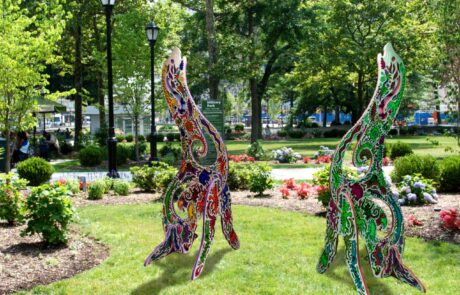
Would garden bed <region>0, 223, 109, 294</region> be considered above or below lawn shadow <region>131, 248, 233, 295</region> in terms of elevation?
above

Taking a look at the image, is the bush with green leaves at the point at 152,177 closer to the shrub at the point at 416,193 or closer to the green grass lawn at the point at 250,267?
the green grass lawn at the point at 250,267

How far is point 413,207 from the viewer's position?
9.48m

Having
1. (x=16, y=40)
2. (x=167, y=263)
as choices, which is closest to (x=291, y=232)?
(x=167, y=263)

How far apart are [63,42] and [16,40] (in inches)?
755

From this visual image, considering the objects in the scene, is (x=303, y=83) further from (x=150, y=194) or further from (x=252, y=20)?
(x=150, y=194)

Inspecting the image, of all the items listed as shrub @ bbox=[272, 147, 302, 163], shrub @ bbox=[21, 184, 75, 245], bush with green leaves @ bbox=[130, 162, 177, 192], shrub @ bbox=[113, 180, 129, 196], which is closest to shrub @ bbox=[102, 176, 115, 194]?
shrub @ bbox=[113, 180, 129, 196]

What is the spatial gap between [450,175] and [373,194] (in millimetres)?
6708

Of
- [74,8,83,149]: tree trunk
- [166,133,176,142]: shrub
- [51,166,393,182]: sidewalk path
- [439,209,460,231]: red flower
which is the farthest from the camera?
[166,133,176,142]: shrub

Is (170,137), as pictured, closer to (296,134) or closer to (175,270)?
(296,134)

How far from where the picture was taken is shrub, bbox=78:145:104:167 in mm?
19484

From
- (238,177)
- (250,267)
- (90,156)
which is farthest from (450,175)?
(90,156)

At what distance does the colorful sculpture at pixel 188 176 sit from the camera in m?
6.58

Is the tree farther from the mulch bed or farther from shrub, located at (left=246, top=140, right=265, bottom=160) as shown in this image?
shrub, located at (left=246, top=140, right=265, bottom=160)

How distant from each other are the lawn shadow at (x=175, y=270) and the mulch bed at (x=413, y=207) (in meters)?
2.94
